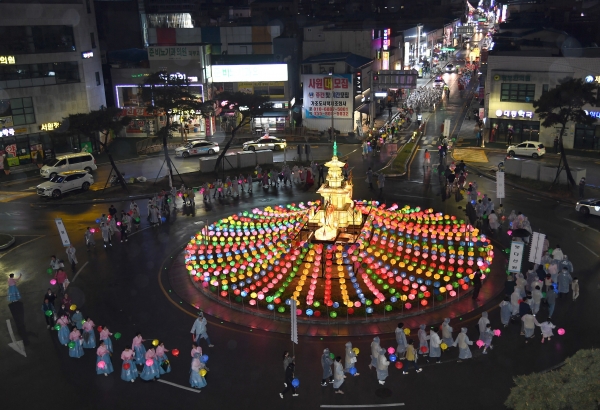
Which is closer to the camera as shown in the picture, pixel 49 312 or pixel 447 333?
pixel 447 333

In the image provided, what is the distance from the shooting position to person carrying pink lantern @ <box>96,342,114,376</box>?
18469 mm

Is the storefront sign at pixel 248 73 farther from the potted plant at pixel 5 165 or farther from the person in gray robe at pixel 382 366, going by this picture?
the person in gray robe at pixel 382 366

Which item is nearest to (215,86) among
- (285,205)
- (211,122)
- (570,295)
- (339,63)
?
(211,122)

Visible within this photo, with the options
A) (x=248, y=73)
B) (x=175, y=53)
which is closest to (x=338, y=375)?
(x=248, y=73)

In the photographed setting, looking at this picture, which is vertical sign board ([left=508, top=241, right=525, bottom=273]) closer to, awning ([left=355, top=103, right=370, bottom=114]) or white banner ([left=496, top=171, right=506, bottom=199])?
white banner ([left=496, top=171, right=506, bottom=199])

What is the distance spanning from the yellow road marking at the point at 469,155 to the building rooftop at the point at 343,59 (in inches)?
578

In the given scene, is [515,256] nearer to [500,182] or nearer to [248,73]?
[500,182]

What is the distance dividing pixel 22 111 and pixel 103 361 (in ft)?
122

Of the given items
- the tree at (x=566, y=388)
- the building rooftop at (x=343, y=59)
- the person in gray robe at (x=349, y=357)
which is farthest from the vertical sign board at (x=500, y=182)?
the building rooftop at (x=343, y=59)

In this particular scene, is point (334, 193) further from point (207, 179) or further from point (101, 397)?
point (207, 179)

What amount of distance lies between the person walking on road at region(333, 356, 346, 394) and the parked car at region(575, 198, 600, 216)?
2112 cm

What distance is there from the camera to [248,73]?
60.6 m

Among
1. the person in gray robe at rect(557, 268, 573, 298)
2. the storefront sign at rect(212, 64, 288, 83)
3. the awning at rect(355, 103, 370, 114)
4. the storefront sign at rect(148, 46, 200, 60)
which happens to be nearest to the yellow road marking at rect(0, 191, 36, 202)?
the storefront sign at rect(148, 46, 200, 60)

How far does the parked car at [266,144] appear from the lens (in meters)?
52.1
